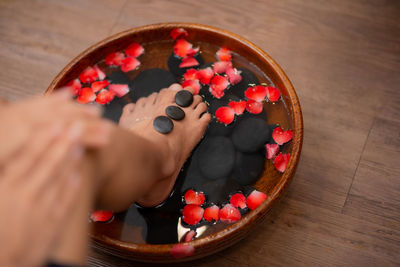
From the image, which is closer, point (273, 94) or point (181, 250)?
point (181, 250)

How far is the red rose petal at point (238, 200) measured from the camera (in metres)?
0.98

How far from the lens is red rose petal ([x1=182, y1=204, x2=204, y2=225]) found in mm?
967

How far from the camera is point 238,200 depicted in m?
0.99

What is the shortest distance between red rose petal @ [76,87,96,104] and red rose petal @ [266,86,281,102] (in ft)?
1.75

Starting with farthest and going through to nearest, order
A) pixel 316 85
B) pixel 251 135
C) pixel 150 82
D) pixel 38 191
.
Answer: pixel 316 85
pixel 150 82
pixel 251 135
pixel 38 191

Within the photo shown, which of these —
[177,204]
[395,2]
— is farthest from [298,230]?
[395,2]

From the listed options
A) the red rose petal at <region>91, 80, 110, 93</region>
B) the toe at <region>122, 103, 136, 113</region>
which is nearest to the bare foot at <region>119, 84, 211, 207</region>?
the toe at <region>122, 103, 136, 113</region>

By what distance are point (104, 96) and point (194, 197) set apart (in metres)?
0.42

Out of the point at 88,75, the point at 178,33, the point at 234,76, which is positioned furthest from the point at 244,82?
the point at 88,75

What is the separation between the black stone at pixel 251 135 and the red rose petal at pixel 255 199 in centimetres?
13

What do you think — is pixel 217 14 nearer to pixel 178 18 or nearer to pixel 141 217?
pixel 178 18

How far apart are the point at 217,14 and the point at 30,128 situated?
3.48 ft

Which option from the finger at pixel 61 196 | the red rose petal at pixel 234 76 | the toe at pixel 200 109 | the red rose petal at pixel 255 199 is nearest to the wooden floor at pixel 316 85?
the red rose petal at pixel 255 199

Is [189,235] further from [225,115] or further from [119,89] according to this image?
[119,89]
